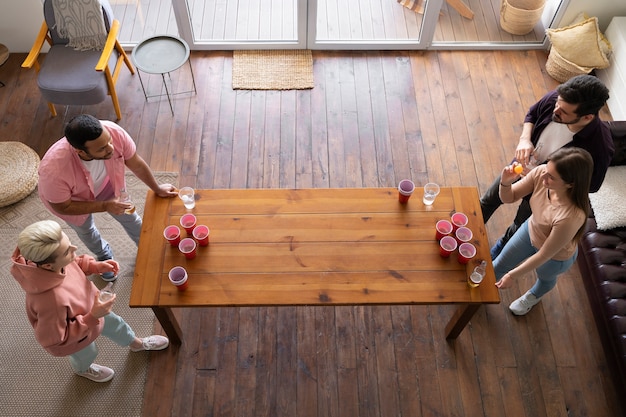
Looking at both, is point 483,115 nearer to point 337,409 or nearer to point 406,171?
point 406,171

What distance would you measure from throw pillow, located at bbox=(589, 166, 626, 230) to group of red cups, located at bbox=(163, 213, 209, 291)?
2.49 metres

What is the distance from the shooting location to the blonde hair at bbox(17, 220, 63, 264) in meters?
1.96

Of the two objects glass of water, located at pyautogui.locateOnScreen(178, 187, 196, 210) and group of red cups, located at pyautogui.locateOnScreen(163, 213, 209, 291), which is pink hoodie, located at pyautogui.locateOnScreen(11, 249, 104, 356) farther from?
glass of water, located at pyautogui.locateOnScreen(178, 187, 196, 210)

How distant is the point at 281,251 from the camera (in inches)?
101

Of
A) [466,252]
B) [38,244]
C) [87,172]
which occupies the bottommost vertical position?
[466,252]

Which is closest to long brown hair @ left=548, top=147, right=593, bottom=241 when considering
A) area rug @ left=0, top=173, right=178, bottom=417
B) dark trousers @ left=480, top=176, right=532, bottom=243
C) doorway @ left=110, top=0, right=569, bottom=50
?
dark trousers @ left=480, top=176, right=532, bottom=243

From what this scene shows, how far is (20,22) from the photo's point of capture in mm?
4312

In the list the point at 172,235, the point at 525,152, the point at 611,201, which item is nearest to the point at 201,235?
the point at 172,235

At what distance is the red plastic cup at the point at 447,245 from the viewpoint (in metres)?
2.49

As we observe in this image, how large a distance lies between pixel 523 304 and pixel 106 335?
97.6 inches

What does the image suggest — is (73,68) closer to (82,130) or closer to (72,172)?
(72,172)

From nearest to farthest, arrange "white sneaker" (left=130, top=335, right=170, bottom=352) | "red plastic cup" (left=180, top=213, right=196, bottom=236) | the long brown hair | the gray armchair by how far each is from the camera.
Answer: the long brown hair
"red plastic cup" (left=180, top=213, right=196, bottom=236)
"white sneaker" (left=130, top=335, right=170, bottom=352)
the gray armchair

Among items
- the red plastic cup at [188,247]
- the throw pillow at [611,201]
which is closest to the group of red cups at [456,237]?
the throw pillow at [611,201]

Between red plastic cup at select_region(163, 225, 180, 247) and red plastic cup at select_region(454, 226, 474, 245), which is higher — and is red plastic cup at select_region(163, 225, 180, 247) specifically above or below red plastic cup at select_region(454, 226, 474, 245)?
below
